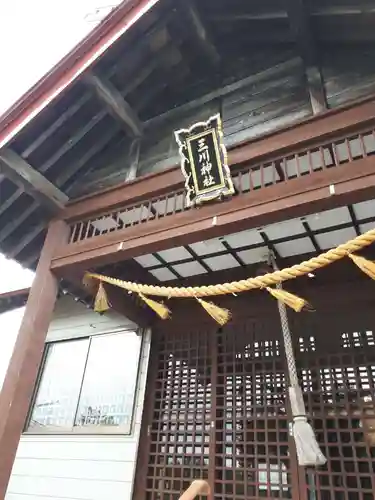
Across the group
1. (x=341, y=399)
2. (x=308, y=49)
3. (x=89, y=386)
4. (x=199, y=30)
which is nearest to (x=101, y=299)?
(x=89, y=386)

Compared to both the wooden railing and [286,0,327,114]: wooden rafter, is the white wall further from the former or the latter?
[286,0,327,114]: wooden rafter

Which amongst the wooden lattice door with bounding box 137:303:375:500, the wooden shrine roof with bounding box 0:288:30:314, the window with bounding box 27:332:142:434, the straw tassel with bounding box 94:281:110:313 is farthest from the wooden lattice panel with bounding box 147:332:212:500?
the wooden shrine roof with bounding box 0:288:30:314

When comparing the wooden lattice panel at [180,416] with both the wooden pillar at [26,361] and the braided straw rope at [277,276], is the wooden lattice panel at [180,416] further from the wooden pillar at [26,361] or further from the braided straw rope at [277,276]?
the wooden pillar at [26,361]

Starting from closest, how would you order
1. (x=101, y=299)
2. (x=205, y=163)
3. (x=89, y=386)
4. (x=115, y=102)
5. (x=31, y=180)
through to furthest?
(x=205, y=163), (x=31, y=180), (x=115, y=102), (x=101, y=299), (x=89, y=386)

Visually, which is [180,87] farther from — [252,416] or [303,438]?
[303,438]

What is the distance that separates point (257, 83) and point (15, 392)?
4131mm

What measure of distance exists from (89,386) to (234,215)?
3.70m

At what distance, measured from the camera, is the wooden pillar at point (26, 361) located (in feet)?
11.5

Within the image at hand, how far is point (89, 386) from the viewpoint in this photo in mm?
5738

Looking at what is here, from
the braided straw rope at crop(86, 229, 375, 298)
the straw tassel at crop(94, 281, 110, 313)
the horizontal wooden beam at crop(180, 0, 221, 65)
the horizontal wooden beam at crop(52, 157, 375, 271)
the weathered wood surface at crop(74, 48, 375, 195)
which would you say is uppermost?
the horizontal wooden beam at crop(180, 0, 221, 65)

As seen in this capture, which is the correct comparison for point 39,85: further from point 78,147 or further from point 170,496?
point 170,496

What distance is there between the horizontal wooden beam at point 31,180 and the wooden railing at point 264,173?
1.12 feet

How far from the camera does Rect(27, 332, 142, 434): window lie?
5371 mm

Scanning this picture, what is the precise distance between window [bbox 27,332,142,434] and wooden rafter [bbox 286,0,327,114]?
12.4ft
